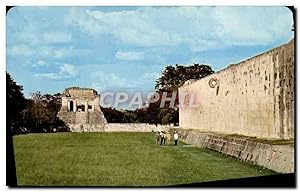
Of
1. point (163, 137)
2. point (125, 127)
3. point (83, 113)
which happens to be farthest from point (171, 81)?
point (83, 113)

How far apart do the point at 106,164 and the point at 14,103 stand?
1.70 meters

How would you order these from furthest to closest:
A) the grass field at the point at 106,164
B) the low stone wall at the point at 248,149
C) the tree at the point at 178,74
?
the tree at the point at 178,74 < the grass field at the point at 106,164 < the low stone wall at the point at 248,149

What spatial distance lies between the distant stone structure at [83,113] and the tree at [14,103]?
705 mm

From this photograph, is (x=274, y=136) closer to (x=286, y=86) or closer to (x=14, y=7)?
(x=286, y=86)

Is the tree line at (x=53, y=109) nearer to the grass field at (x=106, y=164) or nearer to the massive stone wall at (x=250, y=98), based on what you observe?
the grass field at (x=106, y=164)

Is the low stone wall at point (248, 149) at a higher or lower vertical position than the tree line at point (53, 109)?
lower

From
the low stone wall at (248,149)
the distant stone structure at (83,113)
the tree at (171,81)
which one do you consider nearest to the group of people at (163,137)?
the tree at (171,81)

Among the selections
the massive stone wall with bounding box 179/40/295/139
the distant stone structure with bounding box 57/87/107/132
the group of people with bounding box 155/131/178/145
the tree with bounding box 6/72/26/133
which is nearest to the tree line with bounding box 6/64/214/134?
the tree with bounding box 6/72/26/133

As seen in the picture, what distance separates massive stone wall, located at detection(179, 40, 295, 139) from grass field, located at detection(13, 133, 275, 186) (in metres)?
0.96

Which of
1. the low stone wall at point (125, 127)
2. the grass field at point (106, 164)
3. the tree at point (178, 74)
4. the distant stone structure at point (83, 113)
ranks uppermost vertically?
the tree at point (178, 74)

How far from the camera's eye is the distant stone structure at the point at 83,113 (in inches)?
404

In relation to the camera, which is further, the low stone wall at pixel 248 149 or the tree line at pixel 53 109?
the tree line at pixel 53 109

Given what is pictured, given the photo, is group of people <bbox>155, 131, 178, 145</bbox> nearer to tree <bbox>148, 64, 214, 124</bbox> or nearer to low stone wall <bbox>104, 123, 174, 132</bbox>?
tree <bbox>148, 64, 214, 124</bbox>

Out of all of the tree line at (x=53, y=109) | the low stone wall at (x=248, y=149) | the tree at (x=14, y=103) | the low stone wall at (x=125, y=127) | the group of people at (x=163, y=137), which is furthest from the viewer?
the group of people at (x=163, y=137)
